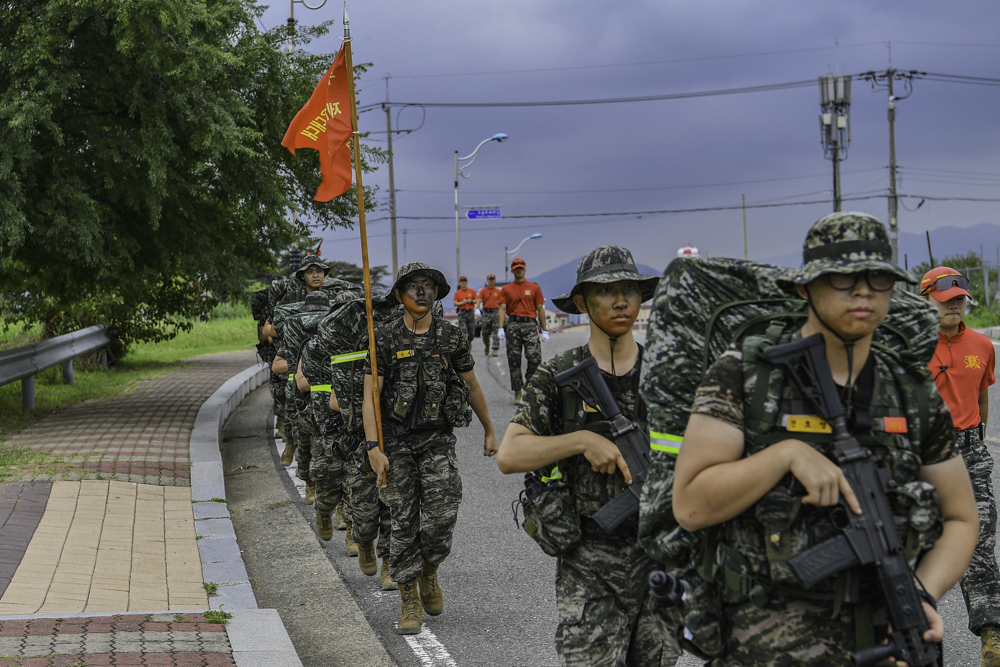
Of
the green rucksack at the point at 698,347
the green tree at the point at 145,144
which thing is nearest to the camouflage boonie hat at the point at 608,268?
the green rucksack at the point at 698,347

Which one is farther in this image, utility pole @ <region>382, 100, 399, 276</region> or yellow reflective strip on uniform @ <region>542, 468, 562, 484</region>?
utility pole @ <region>382, 100, 399, 276</region>

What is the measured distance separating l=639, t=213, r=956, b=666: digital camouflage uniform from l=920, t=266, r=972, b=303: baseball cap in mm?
Result: 3056

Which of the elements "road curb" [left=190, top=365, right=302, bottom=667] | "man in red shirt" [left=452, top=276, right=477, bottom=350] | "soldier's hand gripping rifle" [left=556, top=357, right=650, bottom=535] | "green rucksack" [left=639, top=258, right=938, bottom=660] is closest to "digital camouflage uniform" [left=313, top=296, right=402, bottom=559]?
"road curb" [left=190, top=365, right=302, bottom=667]

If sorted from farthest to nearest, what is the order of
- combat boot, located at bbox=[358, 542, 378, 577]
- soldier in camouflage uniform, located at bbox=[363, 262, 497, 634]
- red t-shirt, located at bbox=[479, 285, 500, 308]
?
1. red t-shirt, located at bbox=[479, 285, 500, 308]
2. combat boot, located at bbox=[358, 542, 378, 577]
3. soldier in camouflage uniform, located at bbox=[363, 262, 497, 634]

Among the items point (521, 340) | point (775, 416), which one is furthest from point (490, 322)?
point (775, 416)

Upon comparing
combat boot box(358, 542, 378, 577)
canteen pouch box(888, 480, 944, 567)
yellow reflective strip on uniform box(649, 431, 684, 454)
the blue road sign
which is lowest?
combat boot box(358, 542, 378, 577)

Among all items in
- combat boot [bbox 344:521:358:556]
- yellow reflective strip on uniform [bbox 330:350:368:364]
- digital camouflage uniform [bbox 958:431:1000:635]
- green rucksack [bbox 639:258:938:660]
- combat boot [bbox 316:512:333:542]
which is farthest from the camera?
combat boot [bbox 316:512:333:542]

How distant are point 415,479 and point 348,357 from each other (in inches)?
42.6

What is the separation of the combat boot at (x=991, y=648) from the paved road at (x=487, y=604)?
115 mm

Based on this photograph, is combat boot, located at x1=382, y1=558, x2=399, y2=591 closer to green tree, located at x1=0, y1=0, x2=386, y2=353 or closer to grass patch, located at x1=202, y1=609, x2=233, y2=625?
grass patch, located at x1=202, y1=609, x2=233, y2=625

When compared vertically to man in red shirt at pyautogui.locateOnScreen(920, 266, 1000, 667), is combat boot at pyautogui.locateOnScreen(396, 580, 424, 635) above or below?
below

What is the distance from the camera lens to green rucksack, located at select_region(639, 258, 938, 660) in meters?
2.61

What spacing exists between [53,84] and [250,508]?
5816mm

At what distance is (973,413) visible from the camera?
5.26 meters
